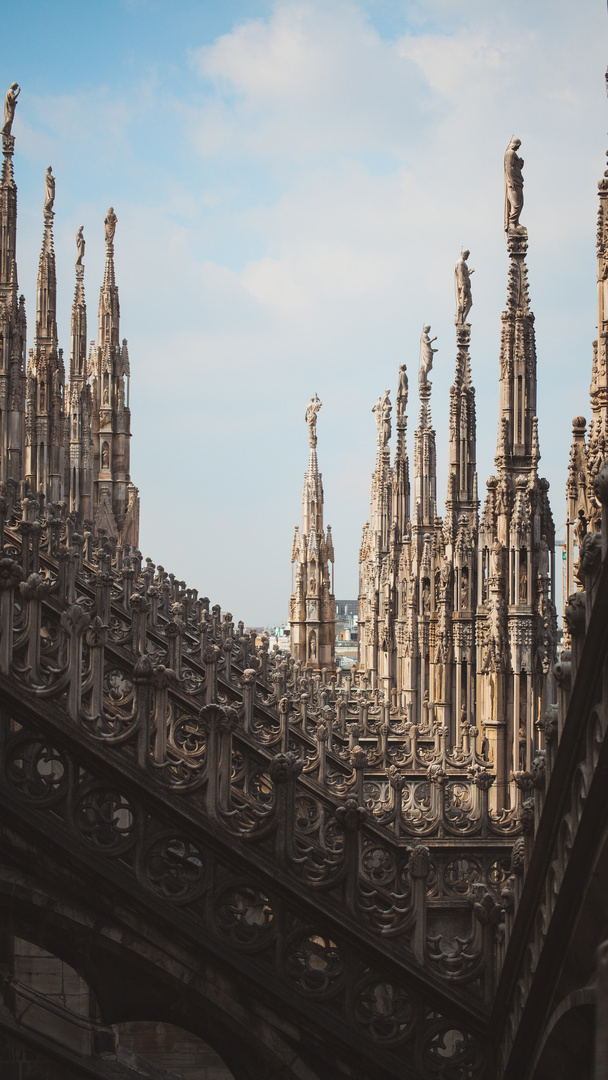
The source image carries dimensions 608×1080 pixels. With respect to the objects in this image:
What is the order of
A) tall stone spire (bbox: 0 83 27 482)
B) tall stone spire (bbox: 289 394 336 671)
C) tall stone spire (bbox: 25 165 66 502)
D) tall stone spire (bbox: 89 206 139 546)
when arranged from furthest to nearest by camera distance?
tall stone spire (bbox: 289 394 336 671)
tall stone spire (bbox: 89 206 139 546)
tall stone spire (bbox: 25 165 66 502)
tall stone spire (bbox: 0 83 27 482)

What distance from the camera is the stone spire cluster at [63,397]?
29.9 m

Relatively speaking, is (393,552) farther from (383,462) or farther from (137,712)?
(137,712)

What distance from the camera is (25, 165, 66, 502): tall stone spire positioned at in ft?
117

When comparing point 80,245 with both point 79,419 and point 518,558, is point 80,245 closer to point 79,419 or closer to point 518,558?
point 79,419

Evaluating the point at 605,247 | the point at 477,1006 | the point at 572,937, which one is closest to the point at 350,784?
the point at 605,247

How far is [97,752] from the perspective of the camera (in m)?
7.09

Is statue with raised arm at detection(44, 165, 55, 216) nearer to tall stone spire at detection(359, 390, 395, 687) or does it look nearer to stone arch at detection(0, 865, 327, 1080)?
tall stone spire at detection(359, 390, 395, 687)

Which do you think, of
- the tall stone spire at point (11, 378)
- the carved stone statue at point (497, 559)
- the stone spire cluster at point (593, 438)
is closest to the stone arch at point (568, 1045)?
the stone spire cluster at point (593, 438)

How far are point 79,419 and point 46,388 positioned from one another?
8299mm

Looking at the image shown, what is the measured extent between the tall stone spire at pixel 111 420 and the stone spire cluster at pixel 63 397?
0.13 feet

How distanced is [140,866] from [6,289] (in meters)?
26.6

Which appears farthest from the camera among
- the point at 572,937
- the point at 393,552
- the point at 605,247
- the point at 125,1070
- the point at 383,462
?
the point at 383,462

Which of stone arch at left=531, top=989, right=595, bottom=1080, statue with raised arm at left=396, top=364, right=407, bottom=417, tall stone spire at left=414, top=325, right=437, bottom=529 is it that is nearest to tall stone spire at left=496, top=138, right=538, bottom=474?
stone arch at left=531, top=989, right=595, bottom=1080

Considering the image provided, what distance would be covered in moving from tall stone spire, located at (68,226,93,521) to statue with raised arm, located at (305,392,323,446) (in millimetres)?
10307
